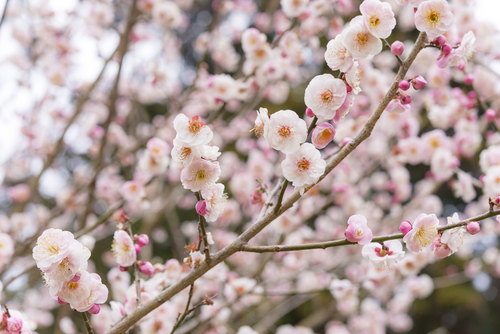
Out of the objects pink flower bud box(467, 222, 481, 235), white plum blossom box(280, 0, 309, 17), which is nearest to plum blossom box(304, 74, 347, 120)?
pink flower bud box(467, 222, 481, 235)

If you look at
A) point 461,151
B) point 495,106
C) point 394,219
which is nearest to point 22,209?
point 394,219

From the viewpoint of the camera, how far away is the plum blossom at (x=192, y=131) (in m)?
0.94

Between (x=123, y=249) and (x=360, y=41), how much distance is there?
0.99 meters

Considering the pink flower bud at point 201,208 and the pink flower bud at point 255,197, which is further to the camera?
the pink flower bud at point 255,197

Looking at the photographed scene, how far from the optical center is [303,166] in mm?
987

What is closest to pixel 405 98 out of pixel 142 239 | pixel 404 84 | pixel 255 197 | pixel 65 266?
pixel 404 84

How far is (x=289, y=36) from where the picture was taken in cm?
229

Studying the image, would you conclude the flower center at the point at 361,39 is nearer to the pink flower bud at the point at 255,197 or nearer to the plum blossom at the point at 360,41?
the plum blossom at the point at 360,41

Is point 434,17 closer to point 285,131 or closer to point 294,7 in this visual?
point 285,131

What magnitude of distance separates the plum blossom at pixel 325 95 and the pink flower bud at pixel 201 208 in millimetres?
402

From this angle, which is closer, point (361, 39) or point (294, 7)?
point (361, 39)

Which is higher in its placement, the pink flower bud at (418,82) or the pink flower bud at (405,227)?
the pink flower bud at (418,82)

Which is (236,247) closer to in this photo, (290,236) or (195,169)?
(195,169)

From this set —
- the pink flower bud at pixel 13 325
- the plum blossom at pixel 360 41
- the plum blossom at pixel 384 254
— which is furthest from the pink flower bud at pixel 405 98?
the pink flower bud at pixel 13 325
